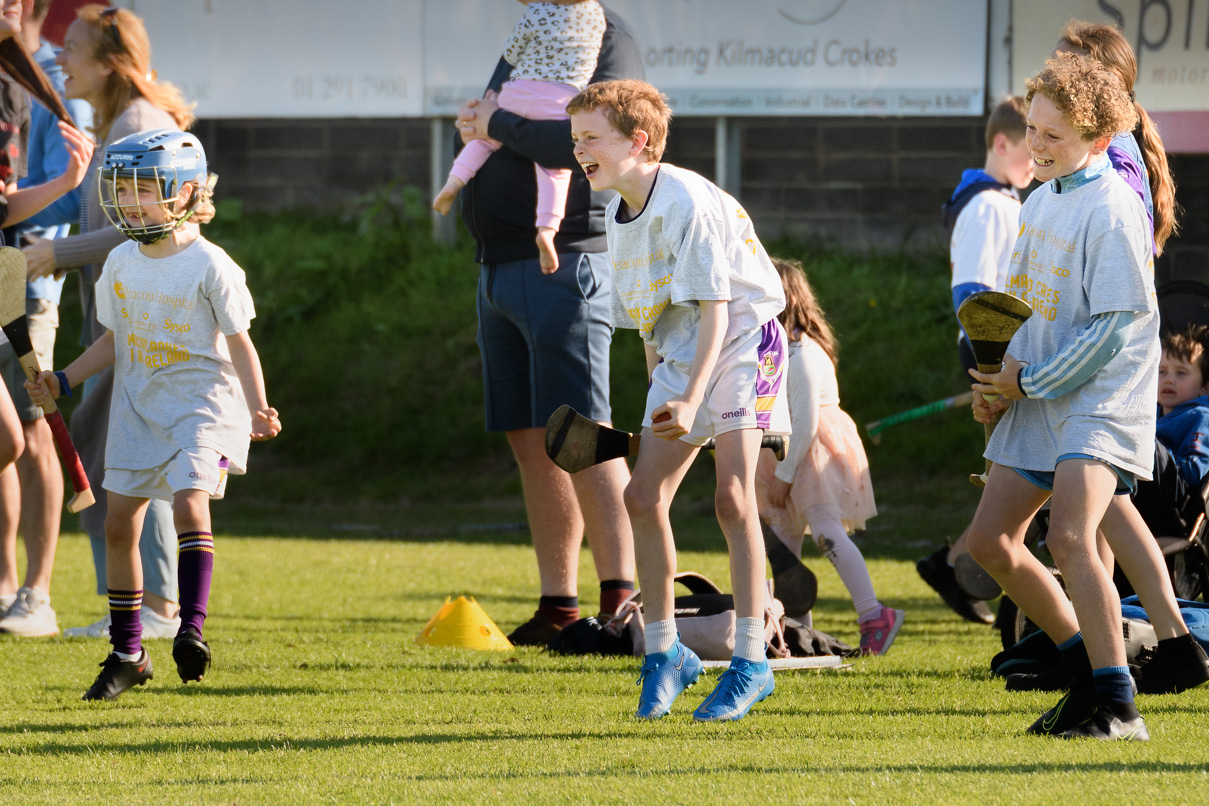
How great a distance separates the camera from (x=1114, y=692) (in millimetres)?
3621

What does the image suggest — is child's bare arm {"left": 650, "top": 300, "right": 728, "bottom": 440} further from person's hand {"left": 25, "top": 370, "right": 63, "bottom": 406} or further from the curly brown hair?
person's hand {"left": 25, "top": 370, "right": 63, "bottom": 406}

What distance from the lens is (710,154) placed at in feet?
41.8

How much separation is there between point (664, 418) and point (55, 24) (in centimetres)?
1155

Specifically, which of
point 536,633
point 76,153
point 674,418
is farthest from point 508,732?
point 76,153

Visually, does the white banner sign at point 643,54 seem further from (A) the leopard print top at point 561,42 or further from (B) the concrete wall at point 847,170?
(A) the leopard print top at point 561,42

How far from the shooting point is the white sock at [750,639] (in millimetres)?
3938

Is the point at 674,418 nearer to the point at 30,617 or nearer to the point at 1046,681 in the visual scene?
the point at 1046,681

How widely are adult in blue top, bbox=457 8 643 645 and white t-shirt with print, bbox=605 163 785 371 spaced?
1.10 m

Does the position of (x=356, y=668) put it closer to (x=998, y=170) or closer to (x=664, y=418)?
(x=664, y=418)

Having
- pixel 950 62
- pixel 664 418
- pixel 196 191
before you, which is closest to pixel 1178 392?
pixel 664 418

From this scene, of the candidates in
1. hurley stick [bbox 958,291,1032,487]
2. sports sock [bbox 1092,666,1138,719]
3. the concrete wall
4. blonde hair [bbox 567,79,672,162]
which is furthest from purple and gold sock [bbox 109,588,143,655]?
the concrete wall

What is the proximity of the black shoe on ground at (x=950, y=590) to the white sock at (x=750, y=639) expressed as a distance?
216cm

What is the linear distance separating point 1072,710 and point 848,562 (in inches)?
69.4

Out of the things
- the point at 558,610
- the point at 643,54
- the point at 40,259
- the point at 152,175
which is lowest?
the point at 558,610
